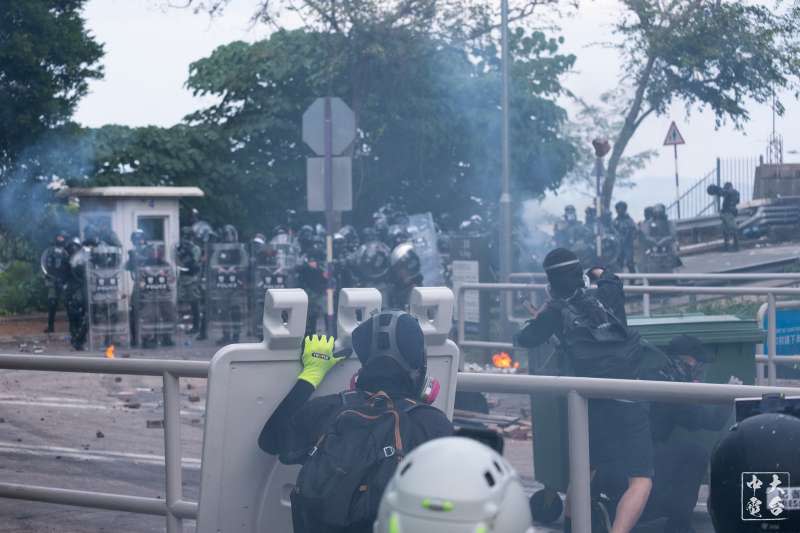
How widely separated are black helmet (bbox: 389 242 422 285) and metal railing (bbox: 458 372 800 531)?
1153cm

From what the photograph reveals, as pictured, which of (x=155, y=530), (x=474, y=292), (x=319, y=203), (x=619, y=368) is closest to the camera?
(x=155, y=530)

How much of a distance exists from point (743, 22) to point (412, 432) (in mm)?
29414

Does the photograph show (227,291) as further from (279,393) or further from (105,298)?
(279,393)

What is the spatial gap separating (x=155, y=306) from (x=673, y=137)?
10.4 metres

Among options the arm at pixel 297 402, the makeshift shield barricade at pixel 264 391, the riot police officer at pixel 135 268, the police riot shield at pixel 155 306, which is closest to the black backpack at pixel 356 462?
the arm at pixel 297 402

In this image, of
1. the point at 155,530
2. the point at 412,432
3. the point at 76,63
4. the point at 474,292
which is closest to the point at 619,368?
the point at 155,530

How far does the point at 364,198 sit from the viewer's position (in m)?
34.9

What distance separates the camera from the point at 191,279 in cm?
2108

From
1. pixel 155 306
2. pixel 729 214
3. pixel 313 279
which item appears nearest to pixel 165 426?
pixel 313 279

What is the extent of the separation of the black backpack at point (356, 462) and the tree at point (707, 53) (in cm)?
2890

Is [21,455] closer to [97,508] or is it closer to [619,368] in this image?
[97,508]

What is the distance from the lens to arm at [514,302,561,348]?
6.09m

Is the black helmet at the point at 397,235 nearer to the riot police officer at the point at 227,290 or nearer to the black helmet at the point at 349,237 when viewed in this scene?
the black helmet at the point at 349,237

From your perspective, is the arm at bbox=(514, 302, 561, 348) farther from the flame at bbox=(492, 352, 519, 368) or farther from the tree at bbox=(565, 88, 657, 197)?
the tree at bbox=(565, 88, 657, 197)
